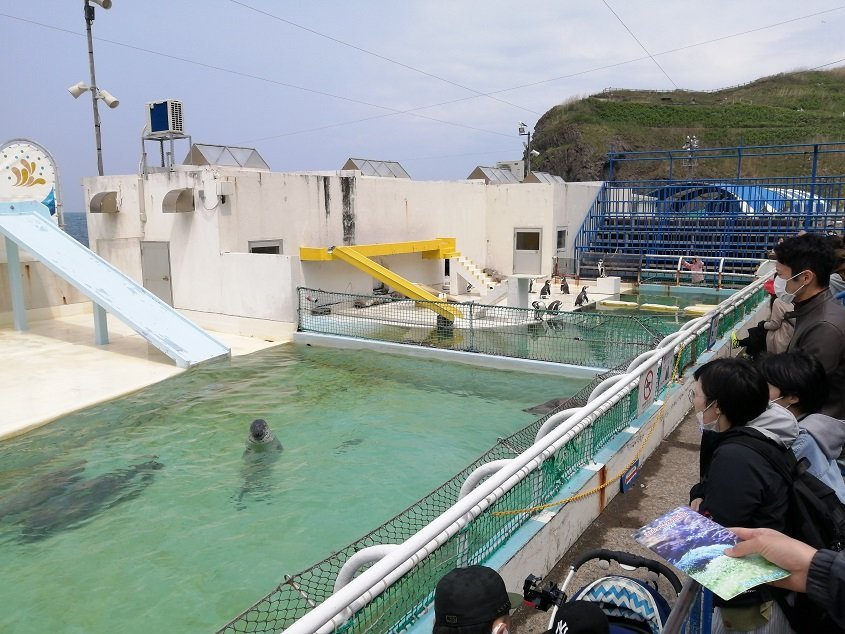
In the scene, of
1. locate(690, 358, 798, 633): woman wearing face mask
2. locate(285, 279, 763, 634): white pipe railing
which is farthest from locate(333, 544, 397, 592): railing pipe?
locate(690, 358, 798, 633): woman wearing face mask

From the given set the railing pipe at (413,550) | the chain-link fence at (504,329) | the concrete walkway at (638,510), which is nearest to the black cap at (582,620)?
the railing pipe at (413,550)

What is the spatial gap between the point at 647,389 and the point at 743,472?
3692 millimetres

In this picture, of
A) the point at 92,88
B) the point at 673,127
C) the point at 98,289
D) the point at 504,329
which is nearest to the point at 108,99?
the point at 92,88

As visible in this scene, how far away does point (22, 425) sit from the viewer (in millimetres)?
8141

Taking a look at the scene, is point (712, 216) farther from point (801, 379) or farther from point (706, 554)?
point (706, 554)

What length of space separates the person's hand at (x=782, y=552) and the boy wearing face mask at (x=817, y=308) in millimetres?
1795

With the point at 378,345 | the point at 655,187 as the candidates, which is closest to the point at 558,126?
the point at 655,187

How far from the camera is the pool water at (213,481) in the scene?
4.66 meters

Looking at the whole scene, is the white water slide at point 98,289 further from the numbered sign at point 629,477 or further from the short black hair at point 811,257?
the short black hair at point 811,257

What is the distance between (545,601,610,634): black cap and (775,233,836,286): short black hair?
106 inches

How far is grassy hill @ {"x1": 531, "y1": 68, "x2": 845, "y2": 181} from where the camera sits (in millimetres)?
58469

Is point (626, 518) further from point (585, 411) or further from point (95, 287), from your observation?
point (95, 287)

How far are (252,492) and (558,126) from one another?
65411mm

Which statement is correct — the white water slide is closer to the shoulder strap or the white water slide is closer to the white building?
the white building
